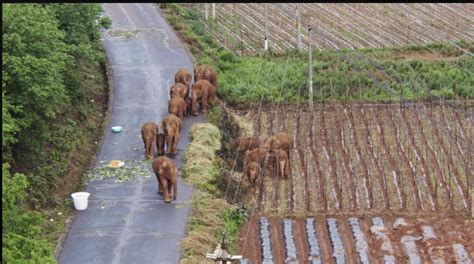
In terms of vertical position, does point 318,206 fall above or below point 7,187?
below

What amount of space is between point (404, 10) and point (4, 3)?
92.7 ft

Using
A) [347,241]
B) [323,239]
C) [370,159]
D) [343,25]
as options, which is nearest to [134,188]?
[323,239]

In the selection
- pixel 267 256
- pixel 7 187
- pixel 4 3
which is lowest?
pixel 267 256

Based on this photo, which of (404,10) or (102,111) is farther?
(404,10)

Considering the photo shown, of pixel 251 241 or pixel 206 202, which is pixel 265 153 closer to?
pixel 206 202

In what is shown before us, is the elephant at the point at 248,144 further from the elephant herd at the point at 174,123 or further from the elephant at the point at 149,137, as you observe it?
the elephant at the point at 149,137

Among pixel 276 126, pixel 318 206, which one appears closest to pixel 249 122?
pixel 276 126

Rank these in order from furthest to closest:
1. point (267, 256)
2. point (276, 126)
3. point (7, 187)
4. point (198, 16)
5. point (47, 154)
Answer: point (198, 16) → point (276, 126) → point (47, 154) → point (267, 256) → point (7, 187)

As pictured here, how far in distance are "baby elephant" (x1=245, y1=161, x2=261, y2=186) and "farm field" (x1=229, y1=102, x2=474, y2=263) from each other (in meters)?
0.31

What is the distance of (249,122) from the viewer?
96.9ft

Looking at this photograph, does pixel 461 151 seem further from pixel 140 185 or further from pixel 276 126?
pixel 140 185

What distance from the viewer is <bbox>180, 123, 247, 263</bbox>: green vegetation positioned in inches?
776

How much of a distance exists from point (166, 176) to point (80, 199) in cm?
223

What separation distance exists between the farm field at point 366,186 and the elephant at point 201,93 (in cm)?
196
